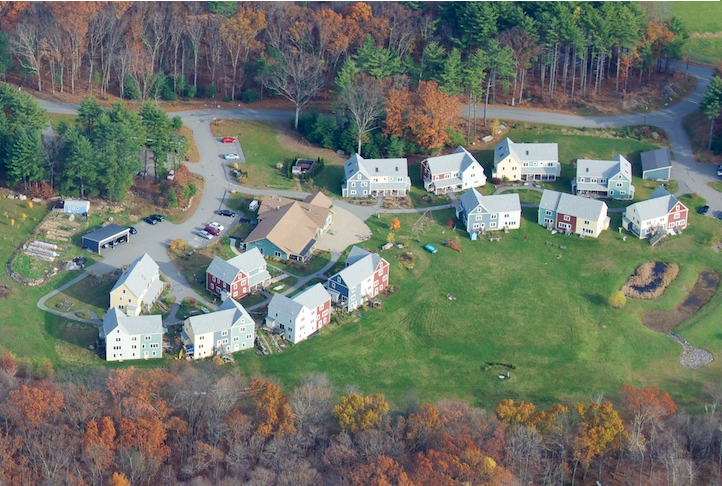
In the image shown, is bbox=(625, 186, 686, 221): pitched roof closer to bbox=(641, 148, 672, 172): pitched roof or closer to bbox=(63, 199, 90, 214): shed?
bbox=(641, 148, 672, 172): pitched roof

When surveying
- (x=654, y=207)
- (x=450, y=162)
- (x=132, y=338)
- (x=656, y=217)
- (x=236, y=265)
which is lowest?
(x=132, y=338)

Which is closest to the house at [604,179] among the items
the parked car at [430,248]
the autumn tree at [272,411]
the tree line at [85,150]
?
the parked car at [430,248]

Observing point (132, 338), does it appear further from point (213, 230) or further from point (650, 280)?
point (650, 280)

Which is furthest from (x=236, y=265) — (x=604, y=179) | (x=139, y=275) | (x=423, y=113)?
(x=604, y=179)

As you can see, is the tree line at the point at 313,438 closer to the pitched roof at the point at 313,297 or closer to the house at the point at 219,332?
the house at the point at 219,332

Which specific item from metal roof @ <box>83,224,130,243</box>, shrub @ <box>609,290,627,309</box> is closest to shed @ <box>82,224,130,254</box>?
metal roof @ <box>83,224,130,243</box>

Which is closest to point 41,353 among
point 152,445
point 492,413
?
point 152,445

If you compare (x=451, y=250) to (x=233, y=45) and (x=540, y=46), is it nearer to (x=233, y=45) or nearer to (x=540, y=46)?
(x=540, y=46)
